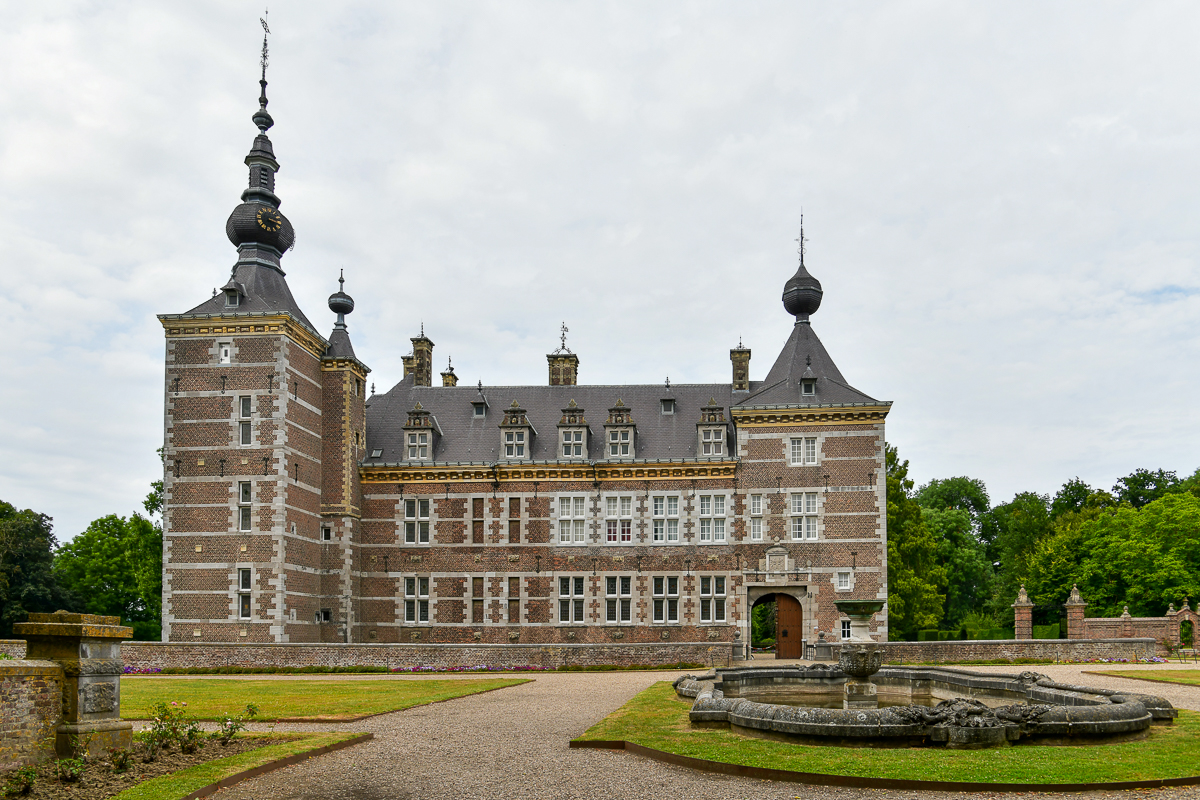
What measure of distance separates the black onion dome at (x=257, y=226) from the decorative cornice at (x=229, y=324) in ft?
12.5

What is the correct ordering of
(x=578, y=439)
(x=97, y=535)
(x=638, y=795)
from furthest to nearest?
(x=97, y=535)
(x=578, y=439)
(x=638, y=795)

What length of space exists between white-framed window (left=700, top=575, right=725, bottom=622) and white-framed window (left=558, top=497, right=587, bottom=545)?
16.6 feet

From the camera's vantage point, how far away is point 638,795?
33.5 feet

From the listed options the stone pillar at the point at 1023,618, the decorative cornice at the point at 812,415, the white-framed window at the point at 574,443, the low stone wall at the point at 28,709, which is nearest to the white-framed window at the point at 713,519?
the decorative cornice at the point at 812,415

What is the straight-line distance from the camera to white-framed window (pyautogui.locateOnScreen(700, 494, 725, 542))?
1502 inches

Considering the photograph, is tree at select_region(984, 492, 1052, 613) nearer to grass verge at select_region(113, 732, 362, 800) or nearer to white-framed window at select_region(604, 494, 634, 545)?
white-framed window at select_region(604, 494, 634, 545)

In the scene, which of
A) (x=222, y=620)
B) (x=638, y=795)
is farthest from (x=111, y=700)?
(x=222, y=620)

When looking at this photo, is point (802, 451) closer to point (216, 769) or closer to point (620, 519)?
point (620, 519)

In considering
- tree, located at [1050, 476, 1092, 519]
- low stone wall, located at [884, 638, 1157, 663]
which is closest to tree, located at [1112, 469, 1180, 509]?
tree, located at [1050, 476, 1092, 519]

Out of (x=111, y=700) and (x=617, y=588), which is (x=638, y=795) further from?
(x=617, y=588)

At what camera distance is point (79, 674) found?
1139 cm

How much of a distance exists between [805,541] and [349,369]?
1866cm

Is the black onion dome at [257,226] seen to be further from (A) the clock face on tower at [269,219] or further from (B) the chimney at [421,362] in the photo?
(B) the chimney at [421,362]

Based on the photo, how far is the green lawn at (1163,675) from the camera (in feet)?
75.8
